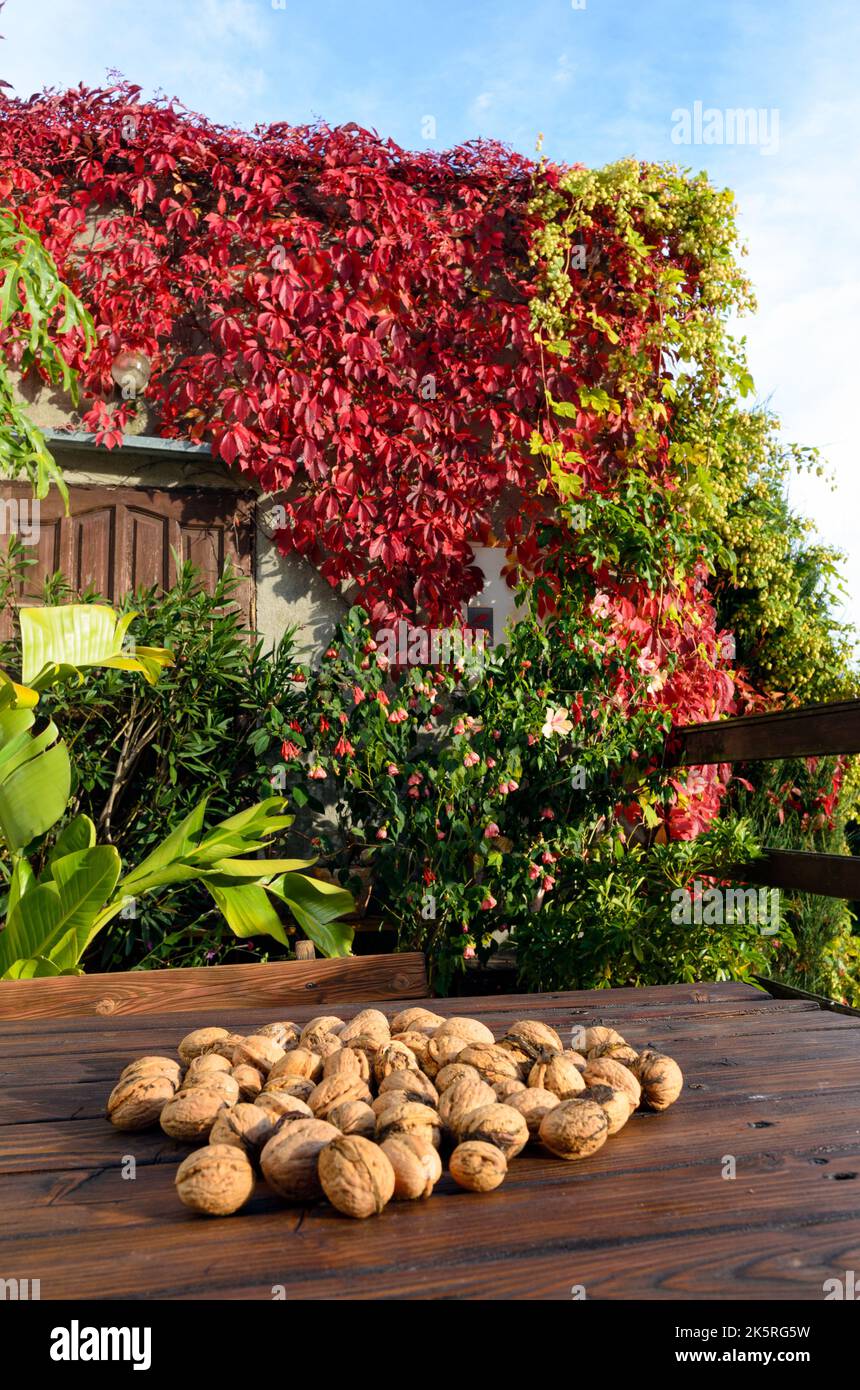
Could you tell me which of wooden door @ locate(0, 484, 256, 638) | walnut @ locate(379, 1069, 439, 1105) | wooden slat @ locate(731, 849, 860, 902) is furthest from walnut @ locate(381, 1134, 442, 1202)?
wooden door @ locate(0, 484, 256, 638)

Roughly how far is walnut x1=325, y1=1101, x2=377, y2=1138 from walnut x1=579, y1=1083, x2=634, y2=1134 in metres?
0.21

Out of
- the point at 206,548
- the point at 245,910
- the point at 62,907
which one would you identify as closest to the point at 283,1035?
the point at 62,907

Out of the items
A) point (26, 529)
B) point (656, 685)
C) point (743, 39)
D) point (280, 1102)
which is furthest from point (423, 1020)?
point (743, 39)

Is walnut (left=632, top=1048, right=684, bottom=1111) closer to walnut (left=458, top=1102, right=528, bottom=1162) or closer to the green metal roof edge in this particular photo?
walnut (left=458, top=1102, right=528, bottom=1162)

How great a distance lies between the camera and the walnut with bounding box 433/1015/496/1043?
3.75 feet

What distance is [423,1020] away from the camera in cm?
125

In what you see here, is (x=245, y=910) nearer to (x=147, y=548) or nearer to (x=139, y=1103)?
(x=139, y=1103)

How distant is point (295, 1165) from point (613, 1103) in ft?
1.05

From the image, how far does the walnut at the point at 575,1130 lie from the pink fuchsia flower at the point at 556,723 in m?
2.56

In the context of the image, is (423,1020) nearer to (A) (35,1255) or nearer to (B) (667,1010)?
(B) (667,1010)

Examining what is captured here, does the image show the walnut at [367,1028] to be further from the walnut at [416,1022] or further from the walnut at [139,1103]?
the walnut at [139,1103]

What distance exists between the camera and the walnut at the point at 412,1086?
3.10 feet
